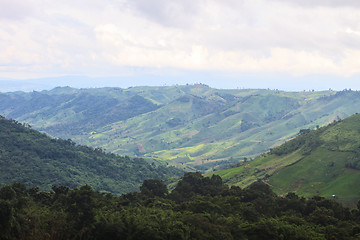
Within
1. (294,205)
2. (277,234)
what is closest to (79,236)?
(277,234)

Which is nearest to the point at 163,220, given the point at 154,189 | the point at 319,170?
the point at 154,189

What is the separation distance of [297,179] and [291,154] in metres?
34.3

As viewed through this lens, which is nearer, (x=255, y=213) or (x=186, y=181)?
(x=255, y=213)

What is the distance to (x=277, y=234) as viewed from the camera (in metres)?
64.5

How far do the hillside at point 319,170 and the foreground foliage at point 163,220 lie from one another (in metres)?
59.1

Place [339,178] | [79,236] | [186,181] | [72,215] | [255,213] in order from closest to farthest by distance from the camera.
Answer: [79,236] < [72,215] < [255,213] < [186,181] < [339,178]

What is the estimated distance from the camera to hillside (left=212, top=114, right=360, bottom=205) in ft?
493

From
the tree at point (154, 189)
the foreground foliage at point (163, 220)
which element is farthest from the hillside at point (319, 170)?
the tree at point (154, 189)

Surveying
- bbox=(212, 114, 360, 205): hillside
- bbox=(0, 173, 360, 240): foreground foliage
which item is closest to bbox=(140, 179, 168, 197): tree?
bbox=(0, 173, 360, 240): foreground foliage

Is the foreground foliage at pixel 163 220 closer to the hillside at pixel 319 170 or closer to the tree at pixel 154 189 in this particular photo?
the tree at pixel 154 189

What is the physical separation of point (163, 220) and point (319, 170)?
4566 inches

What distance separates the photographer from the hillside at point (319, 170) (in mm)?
150125

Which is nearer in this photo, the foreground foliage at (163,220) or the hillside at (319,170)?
the foreground foliage at (163,220)

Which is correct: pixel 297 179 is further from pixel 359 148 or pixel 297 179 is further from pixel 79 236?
pixel 79 236
